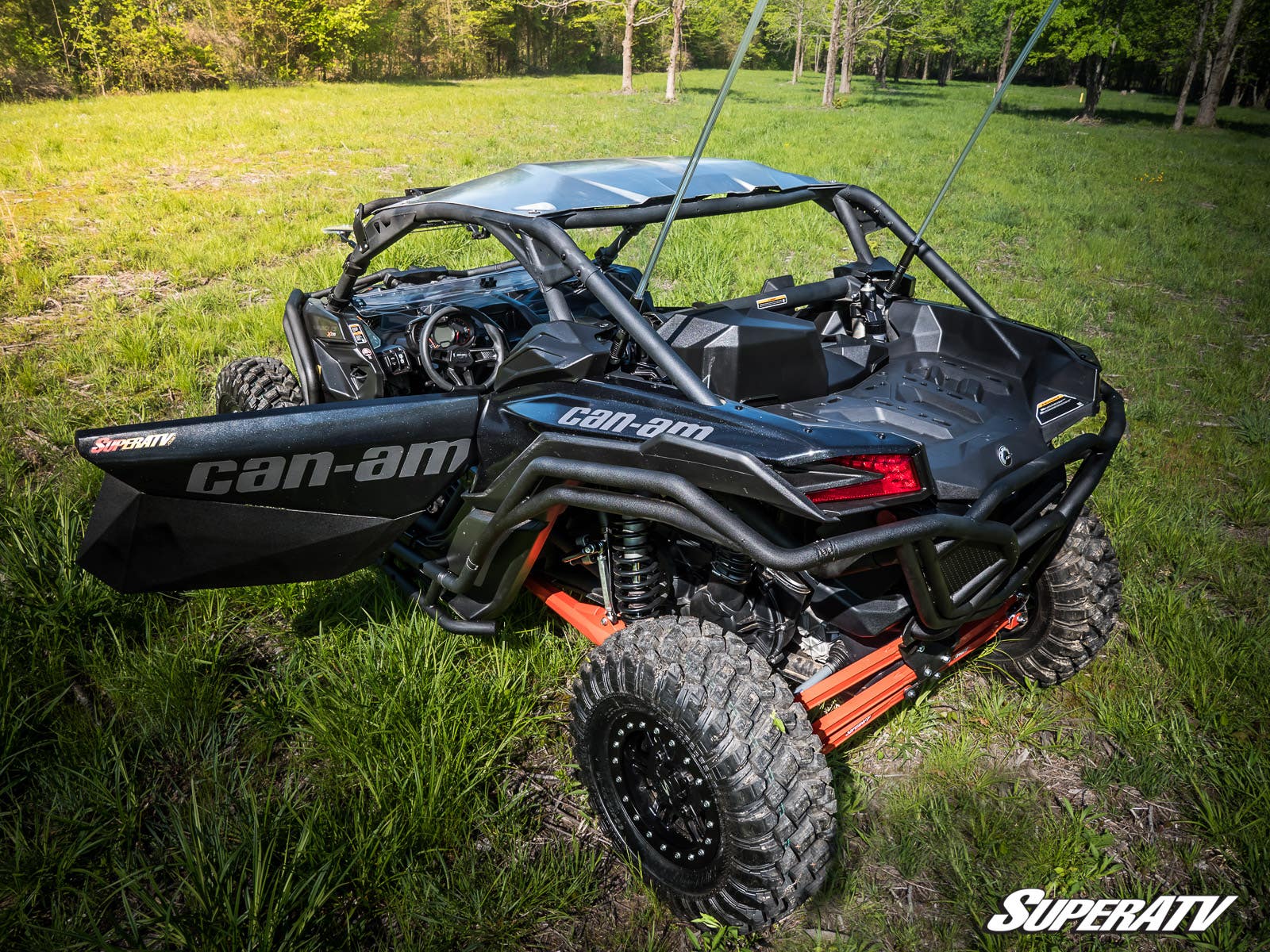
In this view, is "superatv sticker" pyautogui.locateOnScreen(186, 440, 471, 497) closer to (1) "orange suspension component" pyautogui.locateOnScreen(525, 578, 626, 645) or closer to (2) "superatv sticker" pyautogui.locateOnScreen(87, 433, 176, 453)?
(2) "superatv sticker" pyautogui.locateOnScreen(87, 433, 176, 453)

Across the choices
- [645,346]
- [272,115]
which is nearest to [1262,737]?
[645,346]

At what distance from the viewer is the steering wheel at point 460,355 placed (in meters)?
3.25

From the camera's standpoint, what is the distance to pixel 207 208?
9.55 meters

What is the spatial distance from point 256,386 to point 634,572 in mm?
2896

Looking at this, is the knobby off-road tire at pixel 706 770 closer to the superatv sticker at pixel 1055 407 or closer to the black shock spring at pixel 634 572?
the black shock spring at pixel 634 572

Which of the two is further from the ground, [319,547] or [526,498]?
[526,498]

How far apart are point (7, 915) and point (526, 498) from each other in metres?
1.61

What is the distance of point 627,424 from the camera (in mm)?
2150

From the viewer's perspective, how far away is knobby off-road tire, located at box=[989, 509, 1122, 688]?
2.91 m

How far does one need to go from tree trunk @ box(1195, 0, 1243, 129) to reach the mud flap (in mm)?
30509

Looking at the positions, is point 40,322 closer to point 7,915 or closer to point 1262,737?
point 7,915

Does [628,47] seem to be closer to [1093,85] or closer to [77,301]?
[1093,85]

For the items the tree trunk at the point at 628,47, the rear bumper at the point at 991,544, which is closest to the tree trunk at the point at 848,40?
the tree trunk at the point at 628,47

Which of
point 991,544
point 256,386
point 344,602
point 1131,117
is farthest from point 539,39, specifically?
point 991,544
